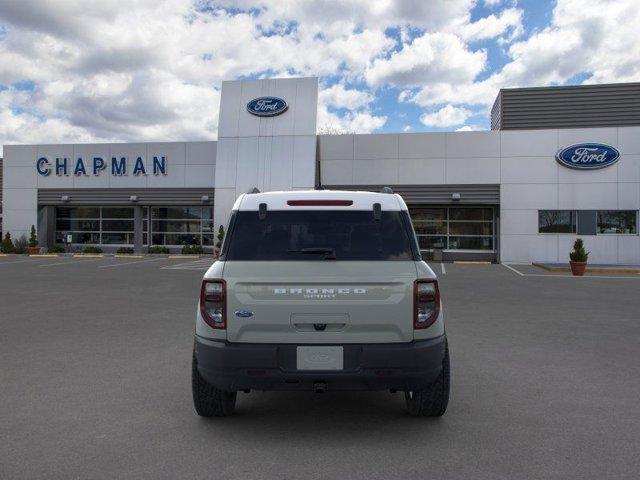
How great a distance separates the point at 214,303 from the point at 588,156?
25083 mm

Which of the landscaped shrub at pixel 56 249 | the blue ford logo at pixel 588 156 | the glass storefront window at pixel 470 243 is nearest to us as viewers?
the blue ford logo at pixel 588 156

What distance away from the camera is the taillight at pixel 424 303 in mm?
3848

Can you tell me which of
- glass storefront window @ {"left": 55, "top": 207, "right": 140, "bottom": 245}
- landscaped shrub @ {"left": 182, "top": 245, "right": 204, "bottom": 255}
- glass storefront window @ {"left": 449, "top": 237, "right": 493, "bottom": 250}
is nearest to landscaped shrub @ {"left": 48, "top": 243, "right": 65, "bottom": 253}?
glass storefront window @ {"left": 55, "top": 207, "right": 140, "bottom": 245}

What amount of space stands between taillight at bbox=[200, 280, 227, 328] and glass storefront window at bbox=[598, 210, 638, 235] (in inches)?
992

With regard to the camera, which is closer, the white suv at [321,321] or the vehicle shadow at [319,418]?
the white suv at [321,321]

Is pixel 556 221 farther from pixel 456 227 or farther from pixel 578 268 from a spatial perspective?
pixel 578 268

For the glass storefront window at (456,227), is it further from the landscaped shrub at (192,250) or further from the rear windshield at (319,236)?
the rear windshield at (319,236)

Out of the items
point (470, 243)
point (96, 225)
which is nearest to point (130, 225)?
point (96, 225)

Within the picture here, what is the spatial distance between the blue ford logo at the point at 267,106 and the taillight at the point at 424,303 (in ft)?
79.3

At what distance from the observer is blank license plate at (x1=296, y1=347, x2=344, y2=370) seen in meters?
3.78

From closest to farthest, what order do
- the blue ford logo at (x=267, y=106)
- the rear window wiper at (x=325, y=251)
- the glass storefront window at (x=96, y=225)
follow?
the rear window wiper at (x=325, y=251)
the blue ford logo at (x=267, y=106)
the glass storefront window at (x=96, y=225)

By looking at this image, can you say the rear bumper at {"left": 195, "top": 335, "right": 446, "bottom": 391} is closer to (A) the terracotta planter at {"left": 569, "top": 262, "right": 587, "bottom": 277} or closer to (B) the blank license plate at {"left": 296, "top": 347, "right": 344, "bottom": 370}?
(B) the blank license plate at {"left": 296, "top": 347, "right": 344, "bottom": 370}

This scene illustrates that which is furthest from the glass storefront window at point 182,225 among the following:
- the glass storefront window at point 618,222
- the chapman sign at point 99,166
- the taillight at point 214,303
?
the taillight at point 214,303

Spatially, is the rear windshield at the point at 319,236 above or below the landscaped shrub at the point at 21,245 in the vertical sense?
above
